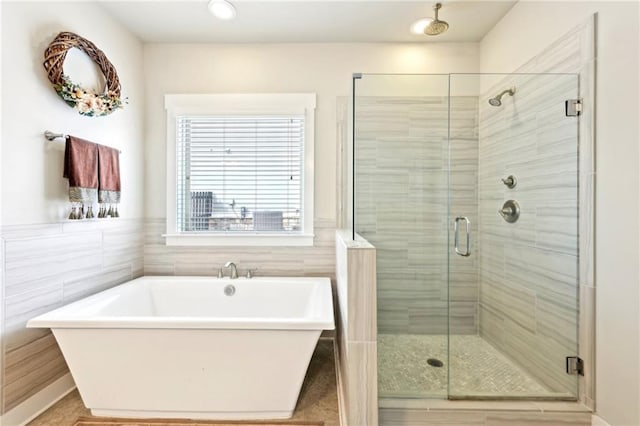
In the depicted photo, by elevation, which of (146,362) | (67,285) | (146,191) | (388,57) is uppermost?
Result: (388,57)

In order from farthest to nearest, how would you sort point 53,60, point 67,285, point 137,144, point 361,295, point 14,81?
point 137,144
point 67,285
point 53,60
point 14,81
point 361,295

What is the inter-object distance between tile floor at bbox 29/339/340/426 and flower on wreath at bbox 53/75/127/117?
1.75m

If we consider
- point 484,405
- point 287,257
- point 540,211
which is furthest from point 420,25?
point 484,405

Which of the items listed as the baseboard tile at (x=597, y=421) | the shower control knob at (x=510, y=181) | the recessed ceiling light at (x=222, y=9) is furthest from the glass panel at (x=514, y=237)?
the recessed ceiling light at (x=222, y=9)

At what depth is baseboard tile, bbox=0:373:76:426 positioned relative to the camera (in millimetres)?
1426

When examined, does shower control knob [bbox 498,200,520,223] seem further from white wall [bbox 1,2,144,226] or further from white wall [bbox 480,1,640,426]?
white wall [bbox 1,2,144,226]

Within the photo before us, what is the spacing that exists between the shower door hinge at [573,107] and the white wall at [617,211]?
0.09 metres

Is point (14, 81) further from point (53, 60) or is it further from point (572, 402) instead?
point (572, 402)

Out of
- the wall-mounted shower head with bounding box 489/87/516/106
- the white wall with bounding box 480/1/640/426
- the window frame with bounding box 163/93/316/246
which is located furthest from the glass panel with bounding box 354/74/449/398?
the white wall with bounding box 480/1/640/426

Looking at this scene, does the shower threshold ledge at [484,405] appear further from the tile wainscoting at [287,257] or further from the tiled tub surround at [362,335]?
the tile wainscoting at [287,257]

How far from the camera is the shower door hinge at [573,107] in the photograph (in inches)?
58.9

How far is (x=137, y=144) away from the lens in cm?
Answer: 235

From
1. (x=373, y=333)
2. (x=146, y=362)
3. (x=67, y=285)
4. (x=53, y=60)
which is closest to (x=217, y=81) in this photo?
(x=53, y=60)

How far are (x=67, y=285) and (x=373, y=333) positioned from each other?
1.86 metres
